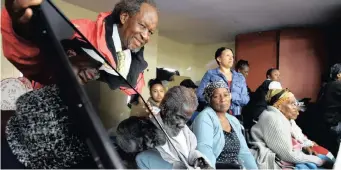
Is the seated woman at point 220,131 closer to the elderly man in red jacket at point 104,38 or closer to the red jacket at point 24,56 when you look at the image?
the elderly man in red jacket at point 104,38

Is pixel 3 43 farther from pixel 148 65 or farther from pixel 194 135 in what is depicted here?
pixel 194 135

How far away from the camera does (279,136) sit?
0.85 m

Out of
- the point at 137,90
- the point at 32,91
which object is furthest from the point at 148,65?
the point at 32,91

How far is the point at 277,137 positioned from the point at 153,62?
369 mm

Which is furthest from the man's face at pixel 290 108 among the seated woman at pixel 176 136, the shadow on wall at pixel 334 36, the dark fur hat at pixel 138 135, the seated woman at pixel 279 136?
the dark fur hat at pixel 138 135

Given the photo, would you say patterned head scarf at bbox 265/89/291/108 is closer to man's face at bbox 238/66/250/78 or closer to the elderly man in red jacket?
man's face at bbox 238/66/250/78

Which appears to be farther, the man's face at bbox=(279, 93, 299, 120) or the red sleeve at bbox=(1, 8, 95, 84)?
the man's face at bbox=(279, 93, 299, 120)

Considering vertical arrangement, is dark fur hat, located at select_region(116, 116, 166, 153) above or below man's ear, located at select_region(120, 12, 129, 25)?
below

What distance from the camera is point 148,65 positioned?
0.69 metres

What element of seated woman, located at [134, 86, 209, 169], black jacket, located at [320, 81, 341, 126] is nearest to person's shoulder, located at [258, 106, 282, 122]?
black jacket, located at [320, 81, 341, 126]

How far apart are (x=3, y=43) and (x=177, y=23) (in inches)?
13.8

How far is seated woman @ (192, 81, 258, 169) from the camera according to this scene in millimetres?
720

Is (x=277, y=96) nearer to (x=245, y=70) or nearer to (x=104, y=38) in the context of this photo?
(x=245, y=70)

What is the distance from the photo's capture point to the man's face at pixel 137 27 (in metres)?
0.60
